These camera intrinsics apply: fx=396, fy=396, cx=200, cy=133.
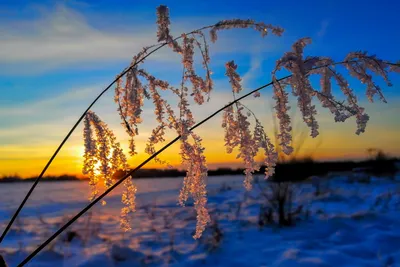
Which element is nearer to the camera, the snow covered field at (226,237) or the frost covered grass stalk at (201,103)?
the frost covered grass stalk at (201,103)

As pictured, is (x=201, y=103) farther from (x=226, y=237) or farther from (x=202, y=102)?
(x=226, y=237)

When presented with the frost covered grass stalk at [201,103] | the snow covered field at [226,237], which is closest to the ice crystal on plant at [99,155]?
the frost covered grass stalk at [201,103]

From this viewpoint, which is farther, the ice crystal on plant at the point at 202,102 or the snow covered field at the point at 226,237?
the snow covered field at the point at 226,237

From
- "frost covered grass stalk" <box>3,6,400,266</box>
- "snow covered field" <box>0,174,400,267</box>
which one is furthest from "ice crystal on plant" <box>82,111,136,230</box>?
"snow covered field" <box>0,174,400,267</box>

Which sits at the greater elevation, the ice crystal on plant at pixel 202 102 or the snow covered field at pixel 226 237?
the ice crystal on plant at pixel 202 102

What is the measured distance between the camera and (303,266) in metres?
4.35

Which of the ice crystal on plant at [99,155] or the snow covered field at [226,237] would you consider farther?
the snow covered field at [226,237]

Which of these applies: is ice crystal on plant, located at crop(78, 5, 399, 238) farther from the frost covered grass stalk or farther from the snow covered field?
the snow covered field

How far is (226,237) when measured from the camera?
548cm

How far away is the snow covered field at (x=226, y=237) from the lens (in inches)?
184

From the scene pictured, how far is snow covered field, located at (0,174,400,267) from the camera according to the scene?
4668 millimetres

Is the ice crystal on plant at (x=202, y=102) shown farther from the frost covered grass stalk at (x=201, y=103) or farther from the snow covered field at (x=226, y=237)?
the snow covered field at (x=226, y=237)

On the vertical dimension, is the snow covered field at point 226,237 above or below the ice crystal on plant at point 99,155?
below

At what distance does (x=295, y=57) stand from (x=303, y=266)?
362cm
